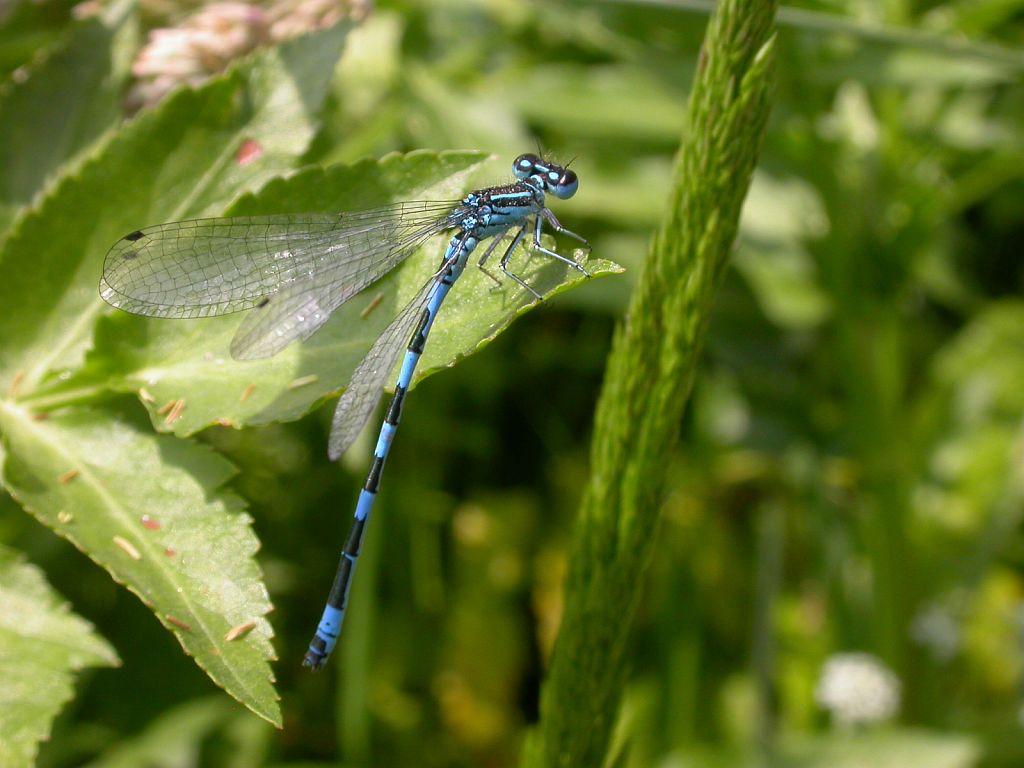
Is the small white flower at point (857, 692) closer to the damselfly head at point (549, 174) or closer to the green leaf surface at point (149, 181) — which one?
the damselfly head at point (549, 174)

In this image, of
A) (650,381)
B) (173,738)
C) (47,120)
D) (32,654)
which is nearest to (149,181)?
Answer: (47,120)

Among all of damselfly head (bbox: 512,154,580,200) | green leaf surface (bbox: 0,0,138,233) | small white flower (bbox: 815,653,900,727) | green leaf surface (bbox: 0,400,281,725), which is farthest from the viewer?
small white flower (bbox: 815,653,900,727)

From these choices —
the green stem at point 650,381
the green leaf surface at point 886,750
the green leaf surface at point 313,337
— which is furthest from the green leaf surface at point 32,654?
the green leaf surface at point 886,750

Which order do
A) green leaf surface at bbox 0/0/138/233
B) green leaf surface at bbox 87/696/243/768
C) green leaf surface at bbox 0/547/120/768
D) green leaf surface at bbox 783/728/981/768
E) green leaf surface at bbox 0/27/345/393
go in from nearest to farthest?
1. green leaf surface at bbox 0/547/120/768
2. green leaf surface at bbox 0/27/345/393
3. green leaf surface at bbox 0/0/138/233
4. green leaf surface at bbox 87/696/243/768
5. green leaf surface at bbox 783/728/981/768

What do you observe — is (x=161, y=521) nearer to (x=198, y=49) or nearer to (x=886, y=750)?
(x=198, y=49)

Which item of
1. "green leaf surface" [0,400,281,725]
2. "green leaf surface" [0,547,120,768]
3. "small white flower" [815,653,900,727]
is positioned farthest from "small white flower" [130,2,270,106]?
"small white flower" [815,653,900,727]

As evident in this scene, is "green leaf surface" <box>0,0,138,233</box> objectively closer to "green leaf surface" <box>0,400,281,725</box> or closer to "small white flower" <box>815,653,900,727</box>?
"green leaf surface" <box>0,400,281,725</box>

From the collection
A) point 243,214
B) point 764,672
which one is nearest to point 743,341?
point 764,672

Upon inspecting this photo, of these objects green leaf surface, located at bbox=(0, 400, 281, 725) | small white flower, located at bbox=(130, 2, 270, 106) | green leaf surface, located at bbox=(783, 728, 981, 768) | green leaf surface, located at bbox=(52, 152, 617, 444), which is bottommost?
green leaf surface, located at bbox=(783, 728, 981, 768)
